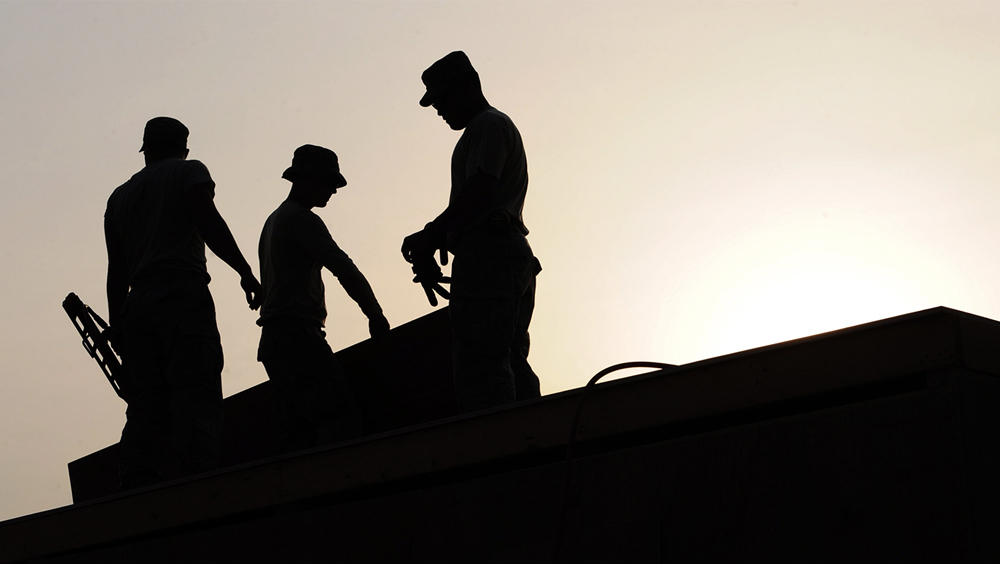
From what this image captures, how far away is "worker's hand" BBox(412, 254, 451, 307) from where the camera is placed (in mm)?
3949

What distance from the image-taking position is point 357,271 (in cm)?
484

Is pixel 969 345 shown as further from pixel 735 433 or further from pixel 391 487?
pixel 391 487

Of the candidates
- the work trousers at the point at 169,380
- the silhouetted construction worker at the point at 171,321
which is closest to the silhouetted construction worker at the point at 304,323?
the silhouetted construction worker at the point at 171,321

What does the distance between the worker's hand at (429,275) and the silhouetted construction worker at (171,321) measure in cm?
92

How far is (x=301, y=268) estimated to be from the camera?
4.87 m

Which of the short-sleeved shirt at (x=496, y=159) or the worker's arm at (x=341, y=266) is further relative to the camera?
the worker's arm at (x=341, y=266)

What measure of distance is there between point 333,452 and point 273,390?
1748mm

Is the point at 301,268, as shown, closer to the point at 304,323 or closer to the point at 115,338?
the point at 304,323

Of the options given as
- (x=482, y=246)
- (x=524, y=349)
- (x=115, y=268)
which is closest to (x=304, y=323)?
(x=115, y=268)

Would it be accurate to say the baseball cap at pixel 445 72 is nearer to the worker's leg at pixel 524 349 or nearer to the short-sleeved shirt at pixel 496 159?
the short-sleeved shirt at pixel 496 159

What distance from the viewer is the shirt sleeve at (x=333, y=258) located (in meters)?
4.79

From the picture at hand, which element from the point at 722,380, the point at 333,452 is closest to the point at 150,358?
the point at 333,452

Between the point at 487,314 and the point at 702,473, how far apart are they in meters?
1.27

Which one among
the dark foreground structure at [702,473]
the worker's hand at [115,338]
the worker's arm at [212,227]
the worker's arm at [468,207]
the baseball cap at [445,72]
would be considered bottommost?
the dark foreground structure at [702,473]
